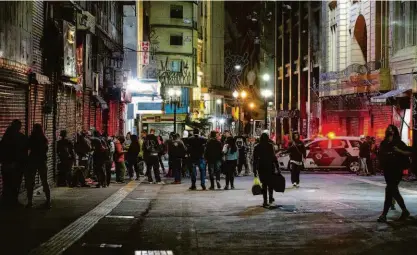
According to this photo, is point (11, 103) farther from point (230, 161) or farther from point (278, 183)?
point (278, 183)

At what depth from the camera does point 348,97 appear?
3844cm

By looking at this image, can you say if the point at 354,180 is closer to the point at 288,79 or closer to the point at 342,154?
the point at 342,154

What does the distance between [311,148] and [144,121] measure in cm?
2139

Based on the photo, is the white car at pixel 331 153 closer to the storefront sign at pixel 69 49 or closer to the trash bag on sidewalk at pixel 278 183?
the storefront sign at pixel 69 49

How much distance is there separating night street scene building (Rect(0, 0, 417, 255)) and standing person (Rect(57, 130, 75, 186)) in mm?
44

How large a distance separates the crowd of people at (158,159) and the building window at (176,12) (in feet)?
114

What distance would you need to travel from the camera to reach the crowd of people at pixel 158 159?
1276 cm

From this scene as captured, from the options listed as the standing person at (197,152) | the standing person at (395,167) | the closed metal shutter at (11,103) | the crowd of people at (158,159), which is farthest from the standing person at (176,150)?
the standing person at (395,167)

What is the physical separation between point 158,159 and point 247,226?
11.9 m

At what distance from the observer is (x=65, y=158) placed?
65.5 feet

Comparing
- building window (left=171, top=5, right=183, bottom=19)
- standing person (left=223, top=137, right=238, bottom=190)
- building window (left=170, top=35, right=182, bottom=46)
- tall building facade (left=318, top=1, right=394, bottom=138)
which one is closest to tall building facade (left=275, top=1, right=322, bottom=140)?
tall building facade (left=318, top=1, right=394, bottom=138)

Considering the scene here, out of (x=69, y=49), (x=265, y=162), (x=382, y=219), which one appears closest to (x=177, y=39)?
(x=69, y=49)

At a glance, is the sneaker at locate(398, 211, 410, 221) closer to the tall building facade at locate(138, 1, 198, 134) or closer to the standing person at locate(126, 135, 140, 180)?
the standing person at locate(126, 135, 140, 180)

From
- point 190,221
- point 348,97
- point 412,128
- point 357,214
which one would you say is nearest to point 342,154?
point 412,128
